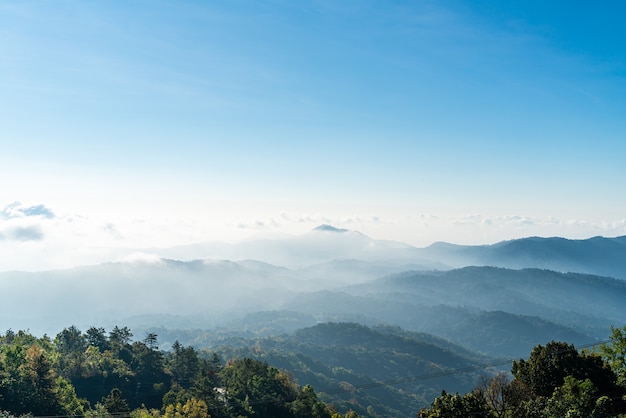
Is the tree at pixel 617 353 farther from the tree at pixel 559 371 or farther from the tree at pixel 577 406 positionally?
the tree at pixel 577 406

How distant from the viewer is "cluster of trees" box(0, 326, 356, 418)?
59834 millimetres

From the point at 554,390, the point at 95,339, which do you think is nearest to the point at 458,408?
the point at 554,390

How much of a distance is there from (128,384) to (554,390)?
3057 inches

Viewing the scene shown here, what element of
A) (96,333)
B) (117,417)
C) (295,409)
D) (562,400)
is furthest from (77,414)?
(562,400)

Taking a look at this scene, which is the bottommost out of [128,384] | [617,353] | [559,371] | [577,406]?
[128,384]

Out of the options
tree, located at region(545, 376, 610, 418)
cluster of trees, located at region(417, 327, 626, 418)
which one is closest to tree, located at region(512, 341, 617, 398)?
cluster of trees, located at region(417, 327, 626, 418)

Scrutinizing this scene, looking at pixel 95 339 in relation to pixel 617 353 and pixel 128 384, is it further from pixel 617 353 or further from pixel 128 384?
pixel 617 353

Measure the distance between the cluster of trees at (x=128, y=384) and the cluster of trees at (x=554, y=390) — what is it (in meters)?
37.2

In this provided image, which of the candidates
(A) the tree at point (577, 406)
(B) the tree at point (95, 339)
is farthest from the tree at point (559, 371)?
(B) the tree at point (95, 339)

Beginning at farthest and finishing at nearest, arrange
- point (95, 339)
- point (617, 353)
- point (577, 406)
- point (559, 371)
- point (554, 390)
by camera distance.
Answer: point (95, 339), point (617, 353), point (559, 371), point (554, 390), point (577, 406)

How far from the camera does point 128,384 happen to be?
87938mm

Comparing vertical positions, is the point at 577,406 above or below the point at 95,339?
above

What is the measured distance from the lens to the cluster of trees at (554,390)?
33250 mm

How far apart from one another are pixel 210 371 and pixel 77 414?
114 feet
